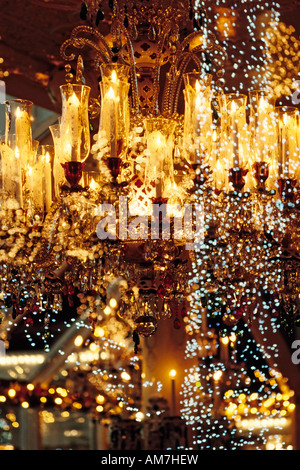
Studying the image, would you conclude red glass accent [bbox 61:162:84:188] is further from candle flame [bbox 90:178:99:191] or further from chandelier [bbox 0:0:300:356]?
candle flame [bbox 90:178:99:191]

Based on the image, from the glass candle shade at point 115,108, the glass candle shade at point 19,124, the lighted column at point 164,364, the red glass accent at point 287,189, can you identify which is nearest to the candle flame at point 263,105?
the red glass accent at point 287,189

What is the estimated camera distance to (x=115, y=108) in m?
1.79

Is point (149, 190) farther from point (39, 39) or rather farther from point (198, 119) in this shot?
point (39, 39)

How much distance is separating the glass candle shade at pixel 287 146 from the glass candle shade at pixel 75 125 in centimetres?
56

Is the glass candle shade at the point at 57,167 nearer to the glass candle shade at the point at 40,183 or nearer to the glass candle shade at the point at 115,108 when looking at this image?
the glass candle shade at the point at 40,183

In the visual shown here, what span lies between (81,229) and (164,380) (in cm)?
279

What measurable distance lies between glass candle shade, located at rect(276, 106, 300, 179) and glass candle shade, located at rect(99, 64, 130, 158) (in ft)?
1.59

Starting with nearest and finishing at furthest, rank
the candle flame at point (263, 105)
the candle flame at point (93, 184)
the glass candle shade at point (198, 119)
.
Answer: the glass candle shade at point (198, 119) → the candle flame at point (263, 105) → the candle flame at point (93, 184)

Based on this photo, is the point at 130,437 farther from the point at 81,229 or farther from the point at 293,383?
the point at 81,229

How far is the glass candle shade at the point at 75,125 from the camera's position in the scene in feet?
5.90

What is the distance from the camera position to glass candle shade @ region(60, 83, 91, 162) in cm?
180

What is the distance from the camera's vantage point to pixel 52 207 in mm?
2133

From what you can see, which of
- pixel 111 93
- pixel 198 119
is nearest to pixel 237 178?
pixel 198 119

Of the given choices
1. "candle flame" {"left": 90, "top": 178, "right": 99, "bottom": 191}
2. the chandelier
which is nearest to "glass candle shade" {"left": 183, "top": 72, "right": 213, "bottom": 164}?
the chandelier
